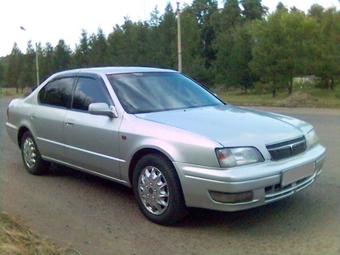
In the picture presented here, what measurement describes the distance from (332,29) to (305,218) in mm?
26591

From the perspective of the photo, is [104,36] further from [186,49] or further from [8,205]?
[8,205]

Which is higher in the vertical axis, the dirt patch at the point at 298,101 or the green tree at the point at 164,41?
the green tree at the point at 164,41

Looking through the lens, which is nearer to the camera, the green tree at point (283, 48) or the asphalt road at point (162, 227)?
the asphalt road at point (162, 227)

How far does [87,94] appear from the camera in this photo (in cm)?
587

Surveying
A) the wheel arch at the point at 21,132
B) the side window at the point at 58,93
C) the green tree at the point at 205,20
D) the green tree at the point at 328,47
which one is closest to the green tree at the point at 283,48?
the green tree at the point at 328,47

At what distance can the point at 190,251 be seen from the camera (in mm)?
4070

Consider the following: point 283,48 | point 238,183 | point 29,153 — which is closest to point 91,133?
point 29,153

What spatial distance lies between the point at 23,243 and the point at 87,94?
2368mm

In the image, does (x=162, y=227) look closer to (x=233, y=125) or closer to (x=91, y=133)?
(x=233, y=125)

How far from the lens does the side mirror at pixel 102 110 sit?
514 centimetres

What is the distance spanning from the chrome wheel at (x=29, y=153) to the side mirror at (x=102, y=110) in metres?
2.05

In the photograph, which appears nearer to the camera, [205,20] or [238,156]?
[238,156]

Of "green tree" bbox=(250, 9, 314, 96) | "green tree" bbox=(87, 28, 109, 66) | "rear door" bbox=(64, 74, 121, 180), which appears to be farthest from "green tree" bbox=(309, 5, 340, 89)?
"rear door" bbox=(64, 74, 121, 180)

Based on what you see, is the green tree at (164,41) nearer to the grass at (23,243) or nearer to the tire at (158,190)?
the tire at (158,190)
